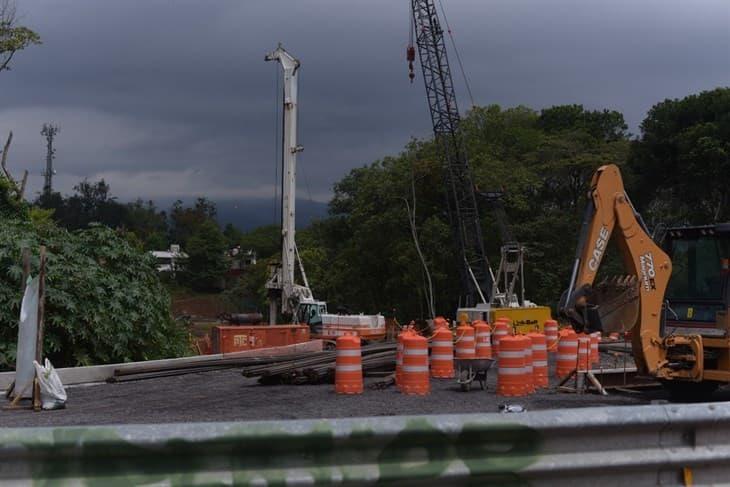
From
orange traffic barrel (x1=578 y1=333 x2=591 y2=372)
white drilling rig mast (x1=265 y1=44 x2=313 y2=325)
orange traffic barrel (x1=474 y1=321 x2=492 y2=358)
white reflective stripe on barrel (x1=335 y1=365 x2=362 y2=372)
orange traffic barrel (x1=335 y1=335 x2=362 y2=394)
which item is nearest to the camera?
orange traffic barrel (x1=335 y1=335 x2=362 y2=394)

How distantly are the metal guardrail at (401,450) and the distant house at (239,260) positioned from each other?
104 metres

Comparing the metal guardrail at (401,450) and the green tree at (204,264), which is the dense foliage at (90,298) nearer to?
the metal guardrail at (401,450)

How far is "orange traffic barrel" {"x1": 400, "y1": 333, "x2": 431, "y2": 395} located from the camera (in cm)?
1430

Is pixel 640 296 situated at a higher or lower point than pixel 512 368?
higher

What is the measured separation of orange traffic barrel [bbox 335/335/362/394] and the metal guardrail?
10728mm

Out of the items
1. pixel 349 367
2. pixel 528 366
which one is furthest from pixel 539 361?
pixel 349 367

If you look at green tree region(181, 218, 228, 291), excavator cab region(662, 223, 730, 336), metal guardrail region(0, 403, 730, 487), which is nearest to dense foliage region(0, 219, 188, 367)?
excavator cab region(662, 223, 730, 336)

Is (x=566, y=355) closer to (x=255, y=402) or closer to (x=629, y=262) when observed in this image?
(x=629, y=262)

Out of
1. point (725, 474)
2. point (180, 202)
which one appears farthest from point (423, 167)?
point (180, 202)

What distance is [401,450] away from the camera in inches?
143

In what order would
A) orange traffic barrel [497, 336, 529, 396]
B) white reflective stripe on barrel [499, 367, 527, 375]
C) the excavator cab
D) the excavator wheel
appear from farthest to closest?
white reflective stripe on barrel [499, 367, 527, 375] < orange traffic barrel [497, 336, 529, 396] < the excavator wheel < the excavator cab

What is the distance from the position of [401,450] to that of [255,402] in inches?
423

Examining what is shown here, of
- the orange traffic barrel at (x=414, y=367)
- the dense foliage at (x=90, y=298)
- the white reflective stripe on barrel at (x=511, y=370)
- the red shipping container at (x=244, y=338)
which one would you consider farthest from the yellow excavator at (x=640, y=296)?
the red shipping container at (x=244, y=338)

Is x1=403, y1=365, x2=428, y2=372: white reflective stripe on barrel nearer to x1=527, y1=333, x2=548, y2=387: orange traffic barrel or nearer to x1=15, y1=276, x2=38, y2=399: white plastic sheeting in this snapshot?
x1=527, y1=333, x2=548, y2=387: orange traffic barrel
